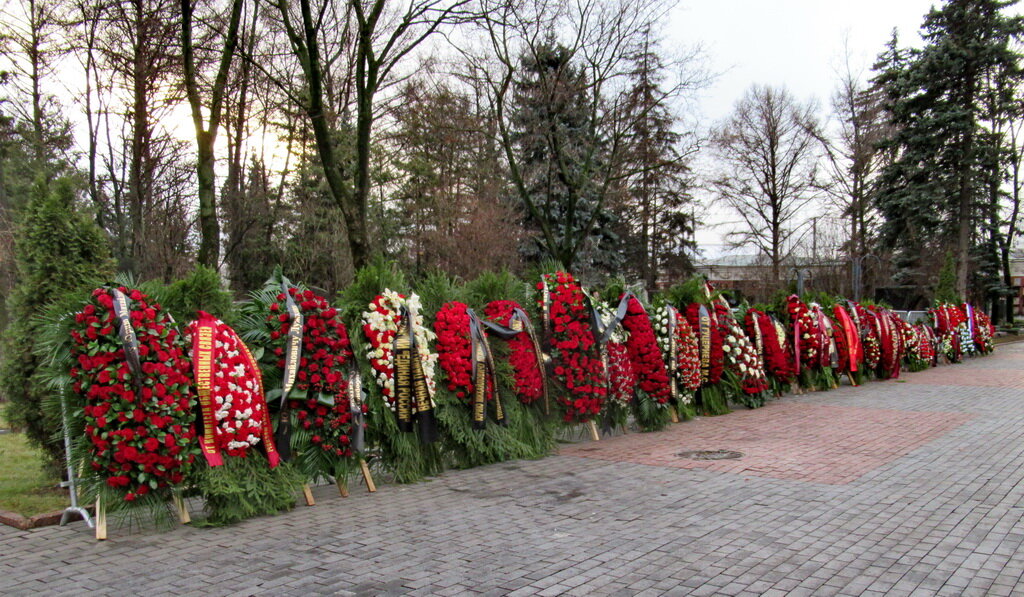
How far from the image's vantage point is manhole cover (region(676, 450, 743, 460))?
8672 millimetres

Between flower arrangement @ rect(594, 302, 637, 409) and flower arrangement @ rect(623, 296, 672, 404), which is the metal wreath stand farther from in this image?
flower arrangement @ rect(623, 296, 672, 404)

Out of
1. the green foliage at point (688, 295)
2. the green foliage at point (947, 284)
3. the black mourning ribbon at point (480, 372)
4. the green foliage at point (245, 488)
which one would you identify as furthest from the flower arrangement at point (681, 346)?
the green foliage at point (947, 284)

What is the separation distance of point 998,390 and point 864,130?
2964 cm

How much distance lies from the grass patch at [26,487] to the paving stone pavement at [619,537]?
0.52 metres

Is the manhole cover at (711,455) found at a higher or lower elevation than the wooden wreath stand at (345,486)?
lower

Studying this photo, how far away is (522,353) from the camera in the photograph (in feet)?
28.8

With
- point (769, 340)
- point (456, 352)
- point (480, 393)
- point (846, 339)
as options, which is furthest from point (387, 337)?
point (846, 339)

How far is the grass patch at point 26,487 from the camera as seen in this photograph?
6.53 metres

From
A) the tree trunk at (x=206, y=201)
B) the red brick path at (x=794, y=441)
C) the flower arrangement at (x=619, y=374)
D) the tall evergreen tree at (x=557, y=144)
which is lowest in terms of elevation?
the red brick path at (x=794, y=441)

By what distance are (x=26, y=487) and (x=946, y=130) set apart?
39475 millimetres

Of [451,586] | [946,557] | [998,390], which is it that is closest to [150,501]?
[451,586]

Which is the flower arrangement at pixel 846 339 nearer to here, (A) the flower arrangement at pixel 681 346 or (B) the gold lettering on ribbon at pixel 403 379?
Result: (A) the flower arrangement at pixel 681 346

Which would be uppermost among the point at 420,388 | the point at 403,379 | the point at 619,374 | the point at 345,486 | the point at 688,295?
the point at 688,295

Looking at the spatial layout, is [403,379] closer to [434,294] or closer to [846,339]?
[434,294]
